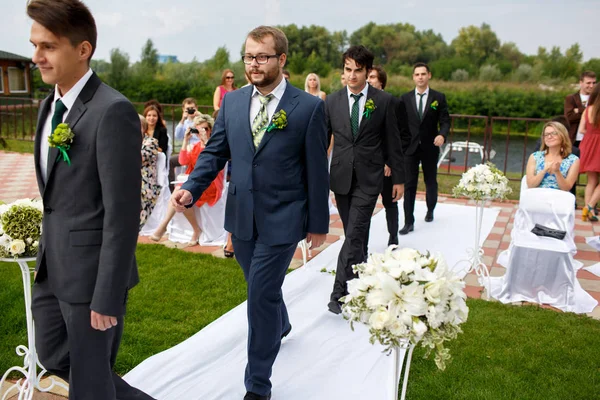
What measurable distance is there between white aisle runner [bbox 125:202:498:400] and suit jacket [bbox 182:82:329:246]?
0.95 m

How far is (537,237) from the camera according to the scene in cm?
543

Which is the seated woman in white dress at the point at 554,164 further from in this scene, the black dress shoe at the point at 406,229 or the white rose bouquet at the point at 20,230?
the white rose bouquet at the point at 20,230

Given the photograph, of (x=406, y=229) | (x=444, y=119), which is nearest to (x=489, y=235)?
(x=406, y=229)

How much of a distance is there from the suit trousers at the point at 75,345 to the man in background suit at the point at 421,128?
17.8ft

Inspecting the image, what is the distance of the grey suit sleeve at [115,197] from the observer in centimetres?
213

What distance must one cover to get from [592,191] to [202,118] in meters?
5.81

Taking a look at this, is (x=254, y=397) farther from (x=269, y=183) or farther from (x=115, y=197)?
(x=115, y=197)

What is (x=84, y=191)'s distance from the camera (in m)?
2.19

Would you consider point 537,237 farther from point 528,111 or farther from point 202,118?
point 528,111

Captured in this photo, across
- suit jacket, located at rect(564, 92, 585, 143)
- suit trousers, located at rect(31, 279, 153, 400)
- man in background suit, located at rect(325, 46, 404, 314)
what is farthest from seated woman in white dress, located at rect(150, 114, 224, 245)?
suit jacket, located at rect(564, 92, 585, 143)

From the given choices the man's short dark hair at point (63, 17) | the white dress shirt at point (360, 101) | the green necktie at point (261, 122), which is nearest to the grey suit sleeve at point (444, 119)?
the white dress shirt at point (360, 101)

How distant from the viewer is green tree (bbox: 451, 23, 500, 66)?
6088 centimetres

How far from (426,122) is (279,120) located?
4.62 m

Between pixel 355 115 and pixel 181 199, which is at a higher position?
pixel 355 115
